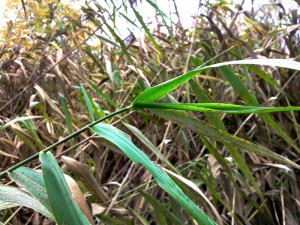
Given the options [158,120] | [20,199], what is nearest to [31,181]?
[20,199]

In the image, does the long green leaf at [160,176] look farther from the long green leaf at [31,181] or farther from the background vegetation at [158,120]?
the background vegetation at [158,120]

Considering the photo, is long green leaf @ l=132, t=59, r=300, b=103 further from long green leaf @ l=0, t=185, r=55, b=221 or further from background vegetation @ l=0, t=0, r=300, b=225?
background vegetation @ l=0, t=0, r=300, b=225

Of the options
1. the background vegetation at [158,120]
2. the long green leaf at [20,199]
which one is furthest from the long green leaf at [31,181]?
the background vegetation at [158,120]

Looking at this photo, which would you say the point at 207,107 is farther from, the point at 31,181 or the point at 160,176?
the point at 31,181

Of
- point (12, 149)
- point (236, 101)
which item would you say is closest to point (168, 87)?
point (12, 149)

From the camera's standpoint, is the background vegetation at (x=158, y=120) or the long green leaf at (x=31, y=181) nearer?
the long green leaf at (x=31, y=181)
